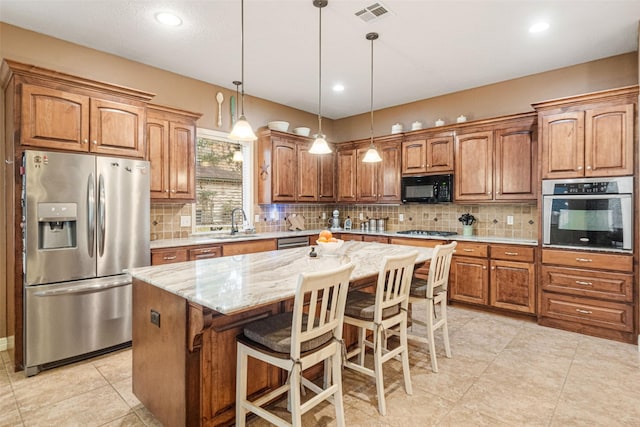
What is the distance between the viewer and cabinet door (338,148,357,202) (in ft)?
19.0

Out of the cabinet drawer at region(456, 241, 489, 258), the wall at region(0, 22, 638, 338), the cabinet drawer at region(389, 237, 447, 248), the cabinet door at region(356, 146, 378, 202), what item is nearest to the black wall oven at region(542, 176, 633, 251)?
the cabinet drawer at region(456, 241, 489, 258)

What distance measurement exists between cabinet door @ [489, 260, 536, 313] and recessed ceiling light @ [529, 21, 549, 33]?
7.86ft

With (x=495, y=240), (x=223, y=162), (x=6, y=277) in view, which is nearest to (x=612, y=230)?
(x=495, y=240)

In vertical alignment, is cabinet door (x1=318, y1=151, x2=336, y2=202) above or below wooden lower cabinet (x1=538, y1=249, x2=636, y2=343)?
above

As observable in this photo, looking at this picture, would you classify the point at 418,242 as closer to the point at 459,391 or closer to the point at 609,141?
the point at 609,141

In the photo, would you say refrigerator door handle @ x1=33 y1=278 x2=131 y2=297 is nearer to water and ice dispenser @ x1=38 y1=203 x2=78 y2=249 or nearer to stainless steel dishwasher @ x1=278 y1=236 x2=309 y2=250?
water and ice dispenser @ x1=38 y1=203 x2=78 y2=249

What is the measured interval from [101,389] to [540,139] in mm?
4674

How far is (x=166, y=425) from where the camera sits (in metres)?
1.91

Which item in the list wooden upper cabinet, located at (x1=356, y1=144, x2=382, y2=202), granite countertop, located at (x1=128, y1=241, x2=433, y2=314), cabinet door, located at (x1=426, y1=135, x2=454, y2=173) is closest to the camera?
granite countertop, located at (x1=128, y1=241, x2=433, y2=314)

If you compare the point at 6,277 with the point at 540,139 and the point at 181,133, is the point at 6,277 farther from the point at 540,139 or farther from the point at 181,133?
the point at 540,139

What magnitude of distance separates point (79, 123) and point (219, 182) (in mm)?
1973

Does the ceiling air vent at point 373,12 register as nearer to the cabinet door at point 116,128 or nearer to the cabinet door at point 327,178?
the cabinet door at point 116,128

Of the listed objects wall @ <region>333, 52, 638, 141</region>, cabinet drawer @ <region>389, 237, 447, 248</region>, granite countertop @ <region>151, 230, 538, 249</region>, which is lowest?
cabinet drawer @ <region>389, 237, 447, 248</region>

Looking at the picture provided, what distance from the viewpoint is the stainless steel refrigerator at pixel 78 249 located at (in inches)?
104
